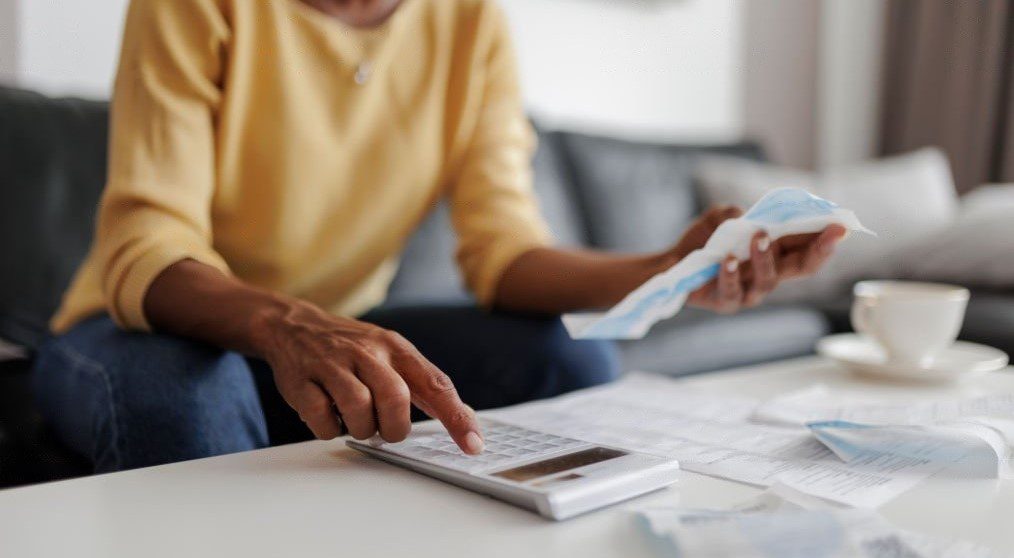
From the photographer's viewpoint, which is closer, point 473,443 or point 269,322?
point 473,443

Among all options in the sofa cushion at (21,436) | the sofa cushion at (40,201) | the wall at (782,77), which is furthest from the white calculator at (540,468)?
the wall at (782,77)

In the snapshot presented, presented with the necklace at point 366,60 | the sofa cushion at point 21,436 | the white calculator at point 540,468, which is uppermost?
the necklace at point 366,60

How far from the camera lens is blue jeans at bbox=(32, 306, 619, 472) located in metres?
0.68

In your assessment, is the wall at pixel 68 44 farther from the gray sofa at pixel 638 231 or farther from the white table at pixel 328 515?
the white table at pixel 328 515

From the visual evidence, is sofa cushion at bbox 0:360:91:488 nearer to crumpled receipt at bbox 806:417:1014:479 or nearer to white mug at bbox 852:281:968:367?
crumpled receipt at bbox 806:417:1014:479

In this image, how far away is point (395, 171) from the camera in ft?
3.56

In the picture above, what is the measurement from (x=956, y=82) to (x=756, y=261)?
263cm

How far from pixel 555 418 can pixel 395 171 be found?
1.66ft

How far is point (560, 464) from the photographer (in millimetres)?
502

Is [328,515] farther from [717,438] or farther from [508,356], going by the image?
[508,356]

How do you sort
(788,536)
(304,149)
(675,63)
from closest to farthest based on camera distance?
(788,536), (304,149), (675,63)

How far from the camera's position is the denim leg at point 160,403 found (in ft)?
2.21

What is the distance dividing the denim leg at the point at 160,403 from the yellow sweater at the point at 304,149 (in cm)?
7

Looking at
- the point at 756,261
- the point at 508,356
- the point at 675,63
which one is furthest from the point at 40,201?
the point at 675,63
